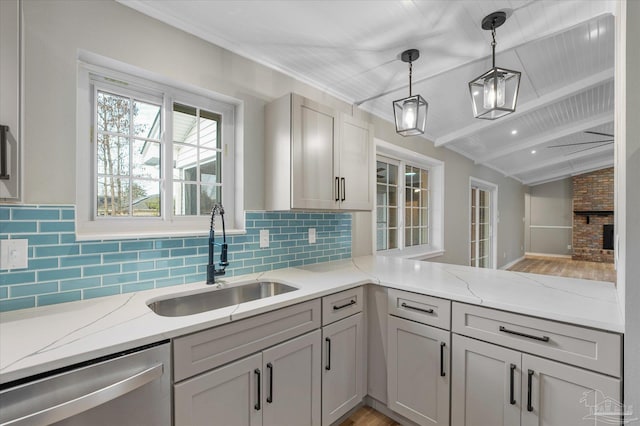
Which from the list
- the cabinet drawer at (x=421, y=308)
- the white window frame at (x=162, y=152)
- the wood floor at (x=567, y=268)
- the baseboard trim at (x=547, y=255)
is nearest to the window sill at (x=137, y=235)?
the white window frame at (x=162, y=152)

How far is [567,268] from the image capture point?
7480mm

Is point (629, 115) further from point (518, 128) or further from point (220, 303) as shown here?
point (518, 128)

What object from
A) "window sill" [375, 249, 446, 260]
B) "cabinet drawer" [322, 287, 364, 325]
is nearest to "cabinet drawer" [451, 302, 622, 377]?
"cabinet drawer" [322, 287, 364, 325]

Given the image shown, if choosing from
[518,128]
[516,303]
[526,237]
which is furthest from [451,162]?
[526,237]

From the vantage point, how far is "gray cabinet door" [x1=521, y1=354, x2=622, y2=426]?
1144 mm

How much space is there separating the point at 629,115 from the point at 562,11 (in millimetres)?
1192

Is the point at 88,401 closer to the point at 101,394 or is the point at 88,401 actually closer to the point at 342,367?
the point at 101,394

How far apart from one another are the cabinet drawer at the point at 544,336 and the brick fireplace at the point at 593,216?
10458 mm

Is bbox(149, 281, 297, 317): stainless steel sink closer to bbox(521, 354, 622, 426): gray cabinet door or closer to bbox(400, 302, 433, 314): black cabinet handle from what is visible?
bbox(400, 302, 433, 314): black cabinet handle

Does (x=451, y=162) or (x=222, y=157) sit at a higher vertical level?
(x=451, y=162)

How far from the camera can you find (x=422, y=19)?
1765mm

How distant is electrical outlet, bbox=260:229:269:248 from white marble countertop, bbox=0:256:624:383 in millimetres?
206

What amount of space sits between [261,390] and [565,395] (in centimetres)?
130

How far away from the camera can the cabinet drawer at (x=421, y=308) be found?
5.12 ft
